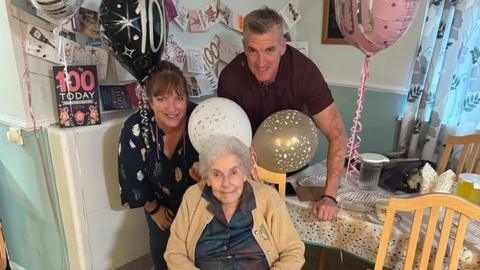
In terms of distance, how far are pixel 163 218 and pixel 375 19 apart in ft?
3.89

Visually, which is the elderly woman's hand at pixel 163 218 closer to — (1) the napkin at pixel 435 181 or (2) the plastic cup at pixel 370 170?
(2) the plastic cup at pixel 370 170

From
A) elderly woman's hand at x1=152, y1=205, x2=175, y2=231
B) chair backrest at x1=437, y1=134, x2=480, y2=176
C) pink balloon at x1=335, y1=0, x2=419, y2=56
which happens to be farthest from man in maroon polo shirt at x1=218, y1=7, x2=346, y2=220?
chair backrest at x1=437, y1=134, x2=480, y2=176

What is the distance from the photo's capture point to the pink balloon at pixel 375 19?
1.22 m

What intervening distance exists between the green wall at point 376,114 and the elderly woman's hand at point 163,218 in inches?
60.9

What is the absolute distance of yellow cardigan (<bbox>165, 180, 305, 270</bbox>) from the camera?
1.33 metres

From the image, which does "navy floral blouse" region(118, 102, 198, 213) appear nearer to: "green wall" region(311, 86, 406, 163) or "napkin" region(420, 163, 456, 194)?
"napkin" region(420, 163, 456, 194)

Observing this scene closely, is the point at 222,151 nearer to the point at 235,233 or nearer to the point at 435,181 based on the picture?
the point at 235,233

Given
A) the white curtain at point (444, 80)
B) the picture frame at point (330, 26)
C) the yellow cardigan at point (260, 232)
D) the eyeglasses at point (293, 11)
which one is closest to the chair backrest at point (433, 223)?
the yellow cardigan at point (260, 232)

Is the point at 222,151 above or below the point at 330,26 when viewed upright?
below

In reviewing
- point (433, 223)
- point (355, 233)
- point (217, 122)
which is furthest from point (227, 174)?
point (433, 223)

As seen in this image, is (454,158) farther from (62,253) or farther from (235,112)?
(62,253)

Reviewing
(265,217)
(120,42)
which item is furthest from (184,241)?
(120,42)

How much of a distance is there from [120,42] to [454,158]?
6.48 feet

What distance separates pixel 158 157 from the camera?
156cm
